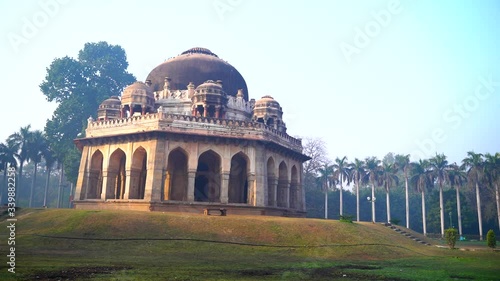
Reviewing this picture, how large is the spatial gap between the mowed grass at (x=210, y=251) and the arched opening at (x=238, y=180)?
10231 mm

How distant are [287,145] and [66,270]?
23.7m

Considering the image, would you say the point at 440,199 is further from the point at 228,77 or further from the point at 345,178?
the point at 228,77

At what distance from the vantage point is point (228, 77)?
35750mm

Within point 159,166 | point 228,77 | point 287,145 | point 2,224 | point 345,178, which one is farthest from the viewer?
point 345,178

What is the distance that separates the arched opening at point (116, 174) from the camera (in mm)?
29656

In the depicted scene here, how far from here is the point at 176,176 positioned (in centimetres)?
3041

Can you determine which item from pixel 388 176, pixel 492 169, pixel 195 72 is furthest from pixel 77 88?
pixel 492 169

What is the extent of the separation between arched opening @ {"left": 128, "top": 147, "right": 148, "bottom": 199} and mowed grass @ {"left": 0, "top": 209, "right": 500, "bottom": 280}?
6776 mm

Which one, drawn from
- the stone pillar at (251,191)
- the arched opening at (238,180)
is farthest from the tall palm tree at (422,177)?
the stone pillar at (251,191)

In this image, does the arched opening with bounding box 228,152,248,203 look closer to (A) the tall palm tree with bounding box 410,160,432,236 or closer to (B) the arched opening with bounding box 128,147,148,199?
(B) the arched opening with bounding box 128,147,148,199

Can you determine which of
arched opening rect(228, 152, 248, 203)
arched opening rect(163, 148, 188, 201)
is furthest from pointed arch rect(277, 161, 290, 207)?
arched opening rect(163, 148, 188, 201)

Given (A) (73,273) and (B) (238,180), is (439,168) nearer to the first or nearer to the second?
(B) (238,180)

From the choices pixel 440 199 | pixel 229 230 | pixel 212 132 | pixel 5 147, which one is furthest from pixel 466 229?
pixel 5 147

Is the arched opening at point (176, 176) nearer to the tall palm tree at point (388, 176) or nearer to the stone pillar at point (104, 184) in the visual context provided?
the stone pillar at point (104, 184)
